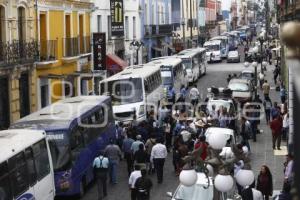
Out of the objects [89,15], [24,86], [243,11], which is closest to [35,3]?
[24,86]

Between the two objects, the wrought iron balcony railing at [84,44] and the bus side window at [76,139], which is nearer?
the bus side window at [76,139]

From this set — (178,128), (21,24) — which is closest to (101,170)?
(178,128)

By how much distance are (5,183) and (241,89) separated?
24.6m

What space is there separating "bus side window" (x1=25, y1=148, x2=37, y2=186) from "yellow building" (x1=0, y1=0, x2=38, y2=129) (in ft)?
37.6

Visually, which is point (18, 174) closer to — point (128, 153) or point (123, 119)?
point (128, 153)

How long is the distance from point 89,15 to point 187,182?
32.4 m

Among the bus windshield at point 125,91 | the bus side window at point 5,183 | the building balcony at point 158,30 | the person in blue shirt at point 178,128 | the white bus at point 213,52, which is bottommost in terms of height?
the person in blue shirt at point 178,128

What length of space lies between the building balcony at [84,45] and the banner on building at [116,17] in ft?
16.8

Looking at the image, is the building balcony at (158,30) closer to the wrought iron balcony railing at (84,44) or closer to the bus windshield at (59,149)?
the wrought iron balcony railing at (84,44)

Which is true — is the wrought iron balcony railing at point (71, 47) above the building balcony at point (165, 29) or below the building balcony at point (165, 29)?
below

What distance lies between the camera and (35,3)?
2919cm

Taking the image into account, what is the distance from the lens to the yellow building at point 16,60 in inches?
1011

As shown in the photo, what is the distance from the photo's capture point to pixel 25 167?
13.2 meters

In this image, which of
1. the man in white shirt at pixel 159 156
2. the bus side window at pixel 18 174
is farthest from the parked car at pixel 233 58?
the bus side window at pixel 18 174
